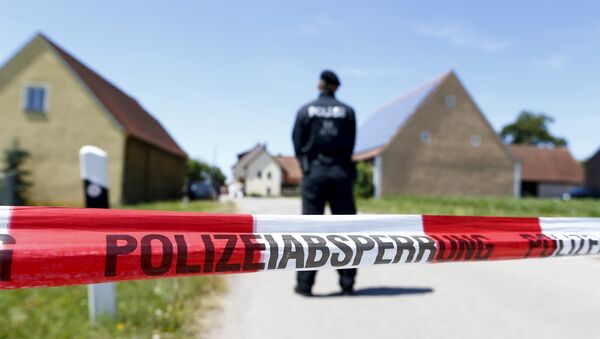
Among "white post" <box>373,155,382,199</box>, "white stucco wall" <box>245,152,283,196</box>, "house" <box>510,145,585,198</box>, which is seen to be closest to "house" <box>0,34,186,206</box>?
"white stucco wall" <box>245,152,283,196</box>

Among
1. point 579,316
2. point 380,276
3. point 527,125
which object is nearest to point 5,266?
point 579,316

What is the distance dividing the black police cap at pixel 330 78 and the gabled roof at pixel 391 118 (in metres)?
24.5

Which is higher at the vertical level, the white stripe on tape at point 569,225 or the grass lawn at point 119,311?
the white stripe on tape at point 569,225

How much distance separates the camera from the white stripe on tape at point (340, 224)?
5.47 ft

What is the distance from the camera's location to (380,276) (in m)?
4.71

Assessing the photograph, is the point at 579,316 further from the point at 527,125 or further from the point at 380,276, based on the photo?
the point at 527,125

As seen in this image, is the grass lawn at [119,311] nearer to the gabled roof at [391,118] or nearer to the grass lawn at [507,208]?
the grass lawn at [507,208]

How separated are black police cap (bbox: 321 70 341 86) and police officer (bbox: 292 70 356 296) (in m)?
0.20

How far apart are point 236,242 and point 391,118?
31.7 metres

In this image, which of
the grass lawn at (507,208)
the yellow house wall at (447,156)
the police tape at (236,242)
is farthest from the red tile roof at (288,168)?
the yellow house wall at (447,156)

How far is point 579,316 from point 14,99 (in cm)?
2311

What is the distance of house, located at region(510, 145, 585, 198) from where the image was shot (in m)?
42.6

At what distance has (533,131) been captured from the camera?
65.6 metres

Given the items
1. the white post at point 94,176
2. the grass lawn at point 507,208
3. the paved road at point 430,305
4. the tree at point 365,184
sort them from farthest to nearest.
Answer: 1. the tree at point 365,184
2. the grass lawn at point 507,208
3. the white post at point 94,176
4. the paved road at point 430,305
